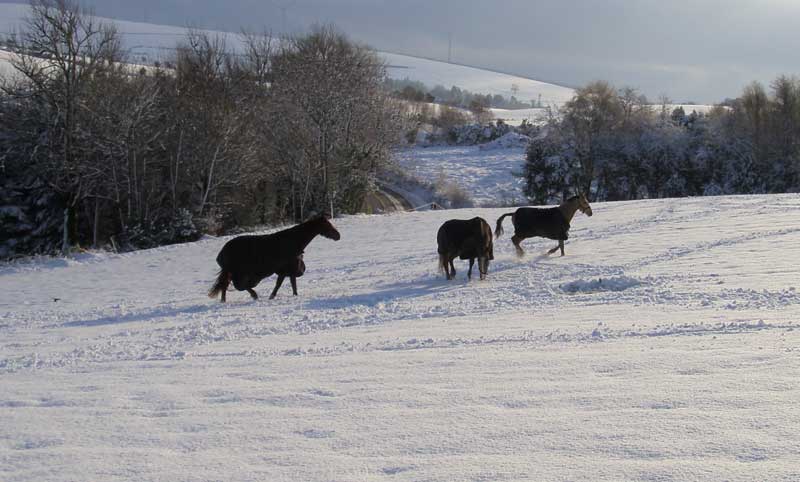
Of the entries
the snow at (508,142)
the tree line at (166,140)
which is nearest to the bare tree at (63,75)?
the tree line at (166,140)

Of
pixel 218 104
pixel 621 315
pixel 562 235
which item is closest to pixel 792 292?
pixel 621 315

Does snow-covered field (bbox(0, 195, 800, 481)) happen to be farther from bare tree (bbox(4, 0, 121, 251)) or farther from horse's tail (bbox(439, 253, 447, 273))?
bare tree (bbox(4, 0, 121, 251))

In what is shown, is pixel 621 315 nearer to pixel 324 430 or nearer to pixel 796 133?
pixel 324 430

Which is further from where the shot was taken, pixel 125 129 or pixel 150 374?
pixel 125 129

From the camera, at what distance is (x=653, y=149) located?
5622cm

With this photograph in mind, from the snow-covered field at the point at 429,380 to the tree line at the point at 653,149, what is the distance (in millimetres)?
41724

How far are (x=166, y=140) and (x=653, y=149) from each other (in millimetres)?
38223

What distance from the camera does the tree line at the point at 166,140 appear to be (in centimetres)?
3097

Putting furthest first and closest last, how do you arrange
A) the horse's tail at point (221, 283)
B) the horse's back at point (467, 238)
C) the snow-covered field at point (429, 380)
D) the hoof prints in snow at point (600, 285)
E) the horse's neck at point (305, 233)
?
the horse's back at point (467, 238) → the horse's neck at point (305, 233) → the horse's tail at point (221, 283) → the hoof prints in snow at point (600, 285) → the snow-covered field at point (429, 380)

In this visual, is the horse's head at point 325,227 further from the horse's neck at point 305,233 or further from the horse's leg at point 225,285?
the horse's leg at point 225,285

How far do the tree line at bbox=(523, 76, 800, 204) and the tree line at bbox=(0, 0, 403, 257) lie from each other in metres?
17.1

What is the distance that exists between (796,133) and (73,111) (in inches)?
1927

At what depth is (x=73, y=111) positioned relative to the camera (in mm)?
30641

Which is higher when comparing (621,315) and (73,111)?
(73,111)
